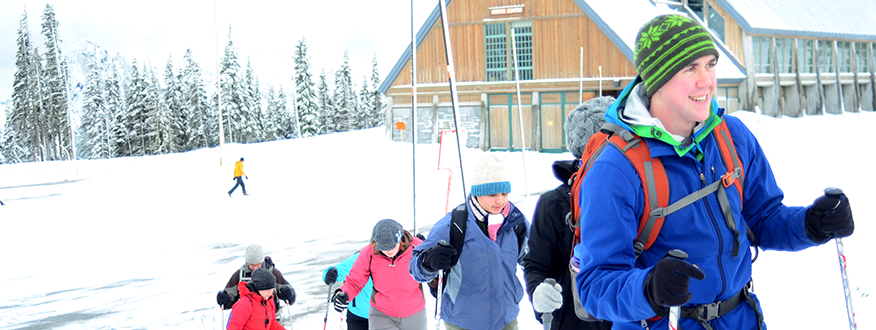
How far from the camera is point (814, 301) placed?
6.77 meters

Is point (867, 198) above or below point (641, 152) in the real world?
below

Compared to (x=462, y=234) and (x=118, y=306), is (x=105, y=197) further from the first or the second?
(x=462, y=234)

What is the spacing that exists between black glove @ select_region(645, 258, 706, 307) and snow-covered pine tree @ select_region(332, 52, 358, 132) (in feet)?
238

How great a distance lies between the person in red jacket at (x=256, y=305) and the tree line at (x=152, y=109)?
51.9m

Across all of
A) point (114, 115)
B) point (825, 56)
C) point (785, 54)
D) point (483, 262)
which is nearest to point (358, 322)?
point (483, 262)

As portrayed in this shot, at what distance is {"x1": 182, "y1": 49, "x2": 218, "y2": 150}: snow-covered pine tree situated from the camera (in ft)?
216

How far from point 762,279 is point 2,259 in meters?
14.7

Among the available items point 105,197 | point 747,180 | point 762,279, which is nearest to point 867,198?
point 762,279

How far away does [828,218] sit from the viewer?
1960 mm

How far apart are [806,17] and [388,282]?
34648 millimetres

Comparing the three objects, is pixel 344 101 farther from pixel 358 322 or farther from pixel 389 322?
pixel 389 322

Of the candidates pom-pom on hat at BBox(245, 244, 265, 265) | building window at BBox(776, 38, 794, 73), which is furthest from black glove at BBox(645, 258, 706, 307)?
building window at BBox(776, 38, 794, 73)

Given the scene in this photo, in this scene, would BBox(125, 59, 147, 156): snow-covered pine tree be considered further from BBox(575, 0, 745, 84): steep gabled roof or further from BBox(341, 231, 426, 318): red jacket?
BBox(341, 231, 426, 318): red jacket

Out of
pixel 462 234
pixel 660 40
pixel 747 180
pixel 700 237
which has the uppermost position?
pixel 660 40
